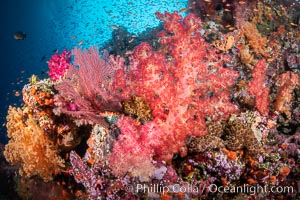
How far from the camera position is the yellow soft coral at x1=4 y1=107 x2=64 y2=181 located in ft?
14.4

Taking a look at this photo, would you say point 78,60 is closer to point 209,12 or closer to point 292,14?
point 209,12

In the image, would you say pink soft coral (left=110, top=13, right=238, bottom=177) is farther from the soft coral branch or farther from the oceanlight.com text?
the soft coral branch

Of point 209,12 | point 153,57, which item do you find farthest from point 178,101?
point 209,12

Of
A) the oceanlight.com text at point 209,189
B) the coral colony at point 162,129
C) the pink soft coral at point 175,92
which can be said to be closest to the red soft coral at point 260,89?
the coral colony at point 162,129

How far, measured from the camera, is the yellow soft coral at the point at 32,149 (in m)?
4.38

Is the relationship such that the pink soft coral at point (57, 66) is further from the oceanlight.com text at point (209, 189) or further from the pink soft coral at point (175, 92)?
the oceanlight.com text at point (209, 189)

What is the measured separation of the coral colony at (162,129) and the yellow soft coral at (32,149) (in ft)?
0.06

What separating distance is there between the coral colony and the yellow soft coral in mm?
19

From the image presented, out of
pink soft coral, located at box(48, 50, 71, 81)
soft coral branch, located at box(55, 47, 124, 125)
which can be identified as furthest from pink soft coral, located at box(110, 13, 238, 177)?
pink soft coral, located at box(48, 50, 71, 81)

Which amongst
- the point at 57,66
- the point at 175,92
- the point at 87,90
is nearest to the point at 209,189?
the point at 175,92

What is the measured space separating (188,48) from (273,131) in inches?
111

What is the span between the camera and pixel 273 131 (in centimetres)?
487

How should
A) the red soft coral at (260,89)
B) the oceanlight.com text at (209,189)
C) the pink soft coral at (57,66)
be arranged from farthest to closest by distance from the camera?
the pink soft coral at (57,66) → the red soft coral at (260,89) → the oceanlight.com text at (209,189)

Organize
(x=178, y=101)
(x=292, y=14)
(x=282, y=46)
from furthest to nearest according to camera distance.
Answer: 1. (x=292, y=14)
2. (x=282, y=46)
3. (x=178, y=101)
